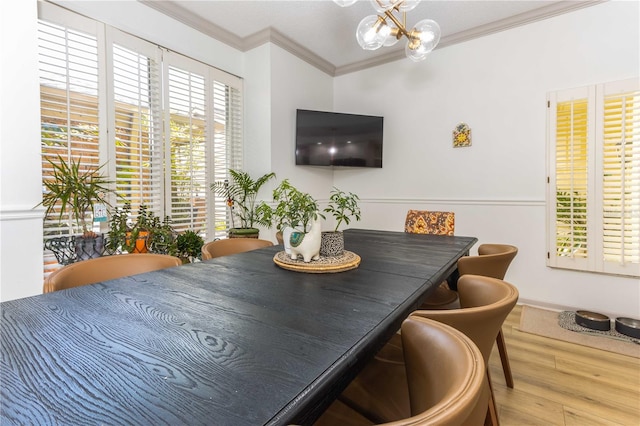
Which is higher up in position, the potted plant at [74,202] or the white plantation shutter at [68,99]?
the white plantation shutter at [68,99]

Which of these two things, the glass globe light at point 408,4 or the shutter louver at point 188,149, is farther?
the shutter louver at point 188,149

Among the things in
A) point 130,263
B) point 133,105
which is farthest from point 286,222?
point 133,105

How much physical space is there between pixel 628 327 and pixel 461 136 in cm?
216

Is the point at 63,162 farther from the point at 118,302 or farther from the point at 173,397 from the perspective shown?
the point at 173,397

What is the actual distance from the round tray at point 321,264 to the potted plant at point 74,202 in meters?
1.63

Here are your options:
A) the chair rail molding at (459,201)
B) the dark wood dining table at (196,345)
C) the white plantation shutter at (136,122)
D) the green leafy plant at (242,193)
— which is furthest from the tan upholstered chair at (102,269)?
the chair rail molding at (459,201)

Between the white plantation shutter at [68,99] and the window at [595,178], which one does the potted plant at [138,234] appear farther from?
the window at [595,178]

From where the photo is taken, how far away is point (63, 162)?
2135 mm

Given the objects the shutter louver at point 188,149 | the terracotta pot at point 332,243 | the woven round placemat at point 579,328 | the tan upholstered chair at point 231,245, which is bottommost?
the woven round placemat at point 579,328

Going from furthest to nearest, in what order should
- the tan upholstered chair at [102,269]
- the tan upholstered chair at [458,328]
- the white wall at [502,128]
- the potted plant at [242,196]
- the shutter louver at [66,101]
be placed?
1. the potted plant at [242,196]
2. the white wall at [502,128]
3. the shutter louver at [66,101]
4. the tan upholstered chair at [102,269]
5. the tan upholstered chair at [458,328]

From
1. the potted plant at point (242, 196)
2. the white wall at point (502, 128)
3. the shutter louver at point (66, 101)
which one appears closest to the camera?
the shutter louver at point (66, 101)

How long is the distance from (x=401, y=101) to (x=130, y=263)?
343 centimetres

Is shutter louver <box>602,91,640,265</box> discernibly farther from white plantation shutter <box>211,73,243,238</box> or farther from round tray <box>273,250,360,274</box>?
white plantation shutter <box>211,73,243,238</box>

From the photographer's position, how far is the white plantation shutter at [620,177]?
96.9 inches
